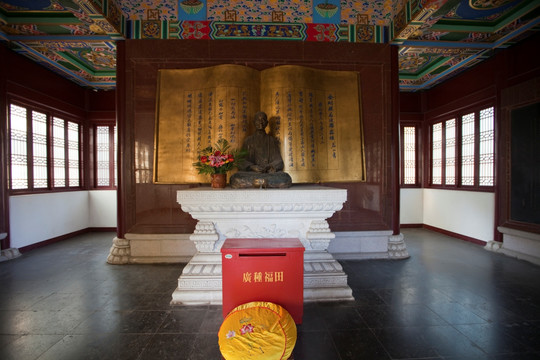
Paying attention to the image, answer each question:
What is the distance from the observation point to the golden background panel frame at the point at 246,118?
13.8 feet

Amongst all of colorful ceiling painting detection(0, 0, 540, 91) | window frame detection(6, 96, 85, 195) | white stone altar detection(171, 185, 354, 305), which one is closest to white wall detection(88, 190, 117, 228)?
window frame detection(6, 96, 85, 195)

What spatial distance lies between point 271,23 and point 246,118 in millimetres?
1570

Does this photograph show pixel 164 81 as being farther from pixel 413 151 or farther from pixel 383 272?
pixel 413 151

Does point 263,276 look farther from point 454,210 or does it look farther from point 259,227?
point 454,210

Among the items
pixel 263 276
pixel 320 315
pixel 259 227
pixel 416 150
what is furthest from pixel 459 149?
pixel 263 276

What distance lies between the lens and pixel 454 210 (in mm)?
5852

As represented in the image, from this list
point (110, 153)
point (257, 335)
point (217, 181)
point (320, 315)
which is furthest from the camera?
point (110, 153)

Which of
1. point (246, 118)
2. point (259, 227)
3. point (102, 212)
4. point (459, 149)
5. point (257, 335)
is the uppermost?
point (246, 118)

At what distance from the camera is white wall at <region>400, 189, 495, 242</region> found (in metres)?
5.08

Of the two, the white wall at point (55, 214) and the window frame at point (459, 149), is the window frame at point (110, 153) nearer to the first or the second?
the white wall at point (55, 214)

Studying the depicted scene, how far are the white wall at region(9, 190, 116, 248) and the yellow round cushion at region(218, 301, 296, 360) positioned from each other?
4.84 m

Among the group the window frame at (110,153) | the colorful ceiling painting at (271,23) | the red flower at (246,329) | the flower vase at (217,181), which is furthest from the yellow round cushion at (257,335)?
the window frame at (110,153)

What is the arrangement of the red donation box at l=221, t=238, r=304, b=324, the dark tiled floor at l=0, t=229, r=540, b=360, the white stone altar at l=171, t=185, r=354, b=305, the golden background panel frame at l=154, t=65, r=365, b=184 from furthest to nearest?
the golden background panel frame at l=154, t=65, r=365, b=184
the white stone altar at l=171, t=185, r=354, b=305
the red donation box at l=221, t=238, r=304, b=324
the dark tiled floor at l=0, t=229, r=540, b=360

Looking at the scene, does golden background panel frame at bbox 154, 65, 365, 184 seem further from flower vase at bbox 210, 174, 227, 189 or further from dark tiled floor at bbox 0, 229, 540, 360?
dark tiled floor at bbox 0, 229, 540, 360
